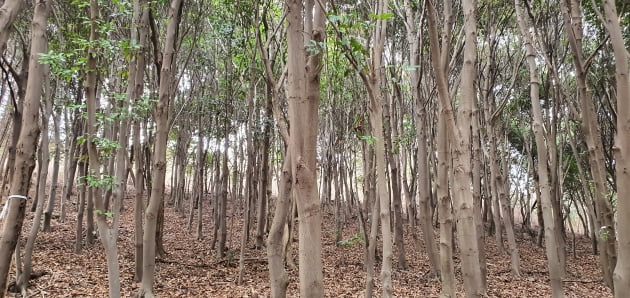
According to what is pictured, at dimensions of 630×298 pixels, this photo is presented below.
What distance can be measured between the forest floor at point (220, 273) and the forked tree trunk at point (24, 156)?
3.04 meters

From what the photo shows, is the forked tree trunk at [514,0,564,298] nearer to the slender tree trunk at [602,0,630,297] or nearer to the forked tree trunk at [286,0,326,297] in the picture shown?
the slender tree trunk at [602,0,630,297]

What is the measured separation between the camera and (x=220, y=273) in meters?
8.10

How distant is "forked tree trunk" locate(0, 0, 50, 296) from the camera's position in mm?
3373

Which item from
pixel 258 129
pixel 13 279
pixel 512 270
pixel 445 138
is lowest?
pixel 512 270

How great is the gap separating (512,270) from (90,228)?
1001 centimetres

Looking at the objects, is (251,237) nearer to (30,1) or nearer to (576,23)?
(30,1)

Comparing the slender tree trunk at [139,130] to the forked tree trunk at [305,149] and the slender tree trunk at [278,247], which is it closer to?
the slender tree trunk at [278,247]

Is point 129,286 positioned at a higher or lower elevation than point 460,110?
lower

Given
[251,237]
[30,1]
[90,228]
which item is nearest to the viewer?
[30,1]

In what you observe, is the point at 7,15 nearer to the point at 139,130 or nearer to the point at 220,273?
the point at 139,130

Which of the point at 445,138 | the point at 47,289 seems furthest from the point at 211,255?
the point at 445,138

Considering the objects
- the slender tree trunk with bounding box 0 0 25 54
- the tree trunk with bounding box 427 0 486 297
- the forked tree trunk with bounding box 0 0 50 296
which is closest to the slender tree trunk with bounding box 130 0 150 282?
Answer: the forked tree trunk with bounding box 0 0 50 296

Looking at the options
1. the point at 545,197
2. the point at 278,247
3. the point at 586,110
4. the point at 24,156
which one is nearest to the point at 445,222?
the point at 278,247

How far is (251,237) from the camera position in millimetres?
12633
